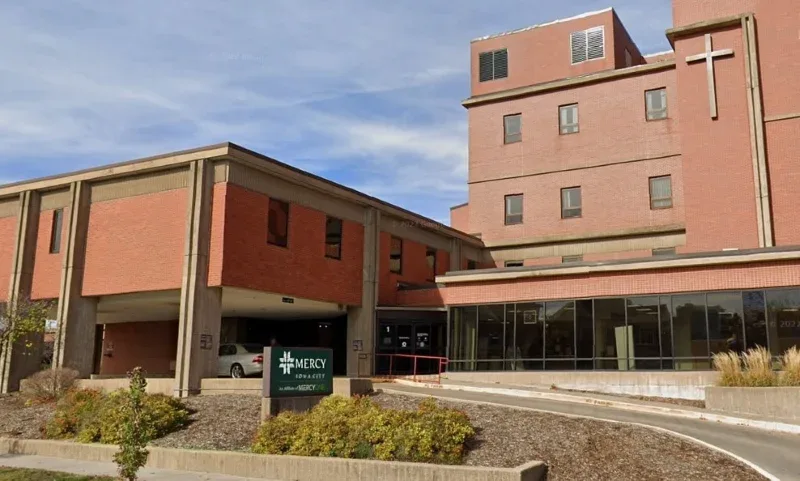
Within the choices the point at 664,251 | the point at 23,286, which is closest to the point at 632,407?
the point at 664,251

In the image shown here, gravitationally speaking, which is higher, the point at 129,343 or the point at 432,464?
the point at 129,343

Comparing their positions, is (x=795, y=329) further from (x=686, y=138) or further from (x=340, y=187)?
(x=340, y=187)

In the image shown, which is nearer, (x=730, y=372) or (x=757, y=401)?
(x=757, y=401)

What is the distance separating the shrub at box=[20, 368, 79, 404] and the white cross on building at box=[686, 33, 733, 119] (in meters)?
27.3

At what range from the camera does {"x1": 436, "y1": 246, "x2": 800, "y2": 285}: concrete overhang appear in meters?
23.5

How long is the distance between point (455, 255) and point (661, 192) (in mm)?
10727

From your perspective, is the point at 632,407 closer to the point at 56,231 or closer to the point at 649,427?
the point at 649,427

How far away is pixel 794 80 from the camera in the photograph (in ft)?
100

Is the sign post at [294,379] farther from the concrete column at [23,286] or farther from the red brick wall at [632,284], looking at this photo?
the concrete column at [23,286]

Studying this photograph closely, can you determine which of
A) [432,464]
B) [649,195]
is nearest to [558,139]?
[649,195]

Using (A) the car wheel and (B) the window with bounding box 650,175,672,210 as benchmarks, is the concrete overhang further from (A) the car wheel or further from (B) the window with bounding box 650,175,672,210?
(B) the window with bounding box 650,175,672,210

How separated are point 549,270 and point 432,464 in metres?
15.3

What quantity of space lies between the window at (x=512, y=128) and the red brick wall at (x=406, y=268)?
7.22 m

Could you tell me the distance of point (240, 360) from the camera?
2931 centimetres
